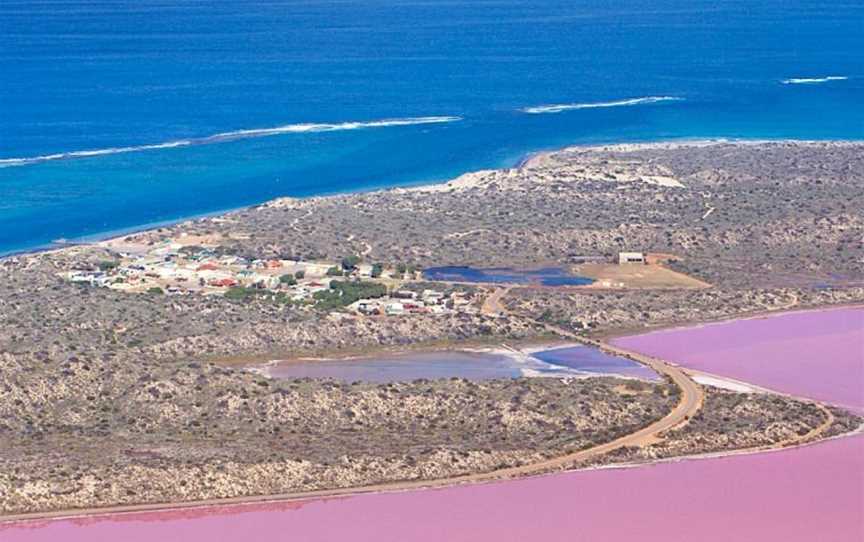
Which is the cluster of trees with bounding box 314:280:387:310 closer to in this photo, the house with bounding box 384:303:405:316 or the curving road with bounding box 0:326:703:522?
the house with bounding box 384:303:405:316

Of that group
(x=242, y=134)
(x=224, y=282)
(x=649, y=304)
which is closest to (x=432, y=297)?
(x=649, y=304)

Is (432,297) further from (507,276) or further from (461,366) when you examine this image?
(461,366)

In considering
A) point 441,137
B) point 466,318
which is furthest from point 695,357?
point 441,137

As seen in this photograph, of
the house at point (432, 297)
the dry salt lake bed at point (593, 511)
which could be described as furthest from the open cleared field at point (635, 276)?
the dry salt lake bed at point (593, 511)

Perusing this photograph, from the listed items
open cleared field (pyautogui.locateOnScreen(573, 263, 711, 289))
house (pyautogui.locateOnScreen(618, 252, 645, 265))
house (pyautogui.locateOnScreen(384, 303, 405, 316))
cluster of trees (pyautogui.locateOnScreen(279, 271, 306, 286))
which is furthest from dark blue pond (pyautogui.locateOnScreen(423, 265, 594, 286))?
house (pyautogui.locateOnScreen(384, 303, 405, 316))

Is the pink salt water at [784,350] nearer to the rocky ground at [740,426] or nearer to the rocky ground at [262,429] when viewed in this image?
the rocky ground at [740,426]

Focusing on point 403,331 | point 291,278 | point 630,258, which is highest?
point 630,258
